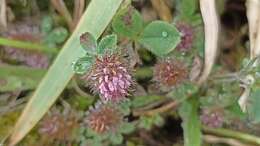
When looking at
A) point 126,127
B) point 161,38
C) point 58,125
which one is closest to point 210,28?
point 161,38

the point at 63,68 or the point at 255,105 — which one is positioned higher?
the point at 63,68

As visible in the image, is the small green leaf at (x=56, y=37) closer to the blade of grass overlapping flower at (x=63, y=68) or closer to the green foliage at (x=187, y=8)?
the blade of grass overlapping flower at (x=63, y=68)

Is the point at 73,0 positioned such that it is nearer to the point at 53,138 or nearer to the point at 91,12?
the point at 91,12

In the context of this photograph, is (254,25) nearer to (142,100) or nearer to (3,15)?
(142,100)

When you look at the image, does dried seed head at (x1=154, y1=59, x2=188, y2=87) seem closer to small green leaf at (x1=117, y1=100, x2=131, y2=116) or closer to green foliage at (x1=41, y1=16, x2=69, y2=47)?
small green leaf at (x1=117, y1=100, x2=131, y2=116)

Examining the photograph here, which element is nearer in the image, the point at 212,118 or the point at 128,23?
the point at 128,23

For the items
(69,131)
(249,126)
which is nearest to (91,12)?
(69,131)
